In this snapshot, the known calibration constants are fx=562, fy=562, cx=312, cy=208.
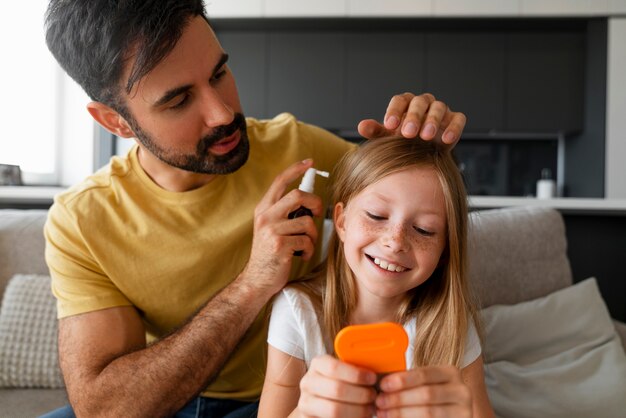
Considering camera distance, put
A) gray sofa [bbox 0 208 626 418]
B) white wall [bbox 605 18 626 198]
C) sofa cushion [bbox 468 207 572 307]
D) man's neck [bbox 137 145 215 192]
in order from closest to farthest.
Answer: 1. man's neck [bbox 137 145 215 192]
2. gray sofa [bbox 0 208 626 418]
3. sofa cushion [bbox 468 207 572 307]
4. white wall [bbox 605 18 626 198]

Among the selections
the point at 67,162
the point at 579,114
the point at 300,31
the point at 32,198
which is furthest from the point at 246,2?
the point at 579,114

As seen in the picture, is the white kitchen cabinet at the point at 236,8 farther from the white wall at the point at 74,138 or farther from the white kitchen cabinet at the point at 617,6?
the white kitchen cabinet at the point at 617,6

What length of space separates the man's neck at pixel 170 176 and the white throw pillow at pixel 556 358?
92 cm

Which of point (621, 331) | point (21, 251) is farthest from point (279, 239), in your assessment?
point (621, 331)

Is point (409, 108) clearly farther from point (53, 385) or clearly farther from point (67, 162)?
point (67, 162)

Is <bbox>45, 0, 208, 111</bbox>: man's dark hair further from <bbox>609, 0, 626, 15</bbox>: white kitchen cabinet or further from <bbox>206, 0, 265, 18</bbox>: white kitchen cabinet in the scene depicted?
<bbox>609, 0, 626, 15</bbox>: white kitchen cabinet

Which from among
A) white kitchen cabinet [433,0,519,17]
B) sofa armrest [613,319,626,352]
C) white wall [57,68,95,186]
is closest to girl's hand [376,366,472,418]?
sofa armrest [613,319,626,352]

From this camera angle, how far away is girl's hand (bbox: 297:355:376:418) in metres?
0.68

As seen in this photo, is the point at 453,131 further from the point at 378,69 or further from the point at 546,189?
the point at 546,189

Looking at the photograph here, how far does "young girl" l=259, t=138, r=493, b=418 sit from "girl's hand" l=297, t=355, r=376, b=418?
30 cm

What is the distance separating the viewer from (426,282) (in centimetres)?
122

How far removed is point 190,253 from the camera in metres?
1.30

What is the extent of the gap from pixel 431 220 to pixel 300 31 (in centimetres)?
368

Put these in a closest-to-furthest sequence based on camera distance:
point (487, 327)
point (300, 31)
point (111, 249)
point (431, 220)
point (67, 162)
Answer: point (431, 220), point (111, 249), point (487, 327), point (67, 162), point (300, 31)
